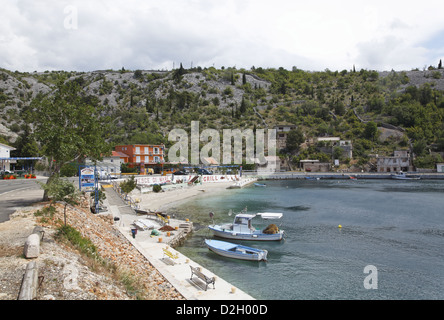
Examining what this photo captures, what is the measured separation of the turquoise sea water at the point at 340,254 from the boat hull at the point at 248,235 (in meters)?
0.55

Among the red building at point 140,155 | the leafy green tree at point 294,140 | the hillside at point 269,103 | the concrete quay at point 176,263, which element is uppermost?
the hillside at point 269,103

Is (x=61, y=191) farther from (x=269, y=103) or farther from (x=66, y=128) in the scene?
(x=269, y=103)

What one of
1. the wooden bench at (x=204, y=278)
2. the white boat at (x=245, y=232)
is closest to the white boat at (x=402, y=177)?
the white boat at (x=245, y=232)

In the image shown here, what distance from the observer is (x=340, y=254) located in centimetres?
2209

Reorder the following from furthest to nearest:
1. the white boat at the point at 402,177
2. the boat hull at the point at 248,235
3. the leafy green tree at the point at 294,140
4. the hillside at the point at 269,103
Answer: the hillside at the point at 269,103, the leafy green tree at the point at 294,140, the white boat at the point at 402,177, the boat hull at the point at 248,235

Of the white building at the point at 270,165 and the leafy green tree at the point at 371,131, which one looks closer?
the white building at the point at 270,165

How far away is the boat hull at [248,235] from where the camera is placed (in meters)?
25.4

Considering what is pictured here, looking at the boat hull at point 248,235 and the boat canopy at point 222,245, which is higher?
the boat canopy at point 222,245

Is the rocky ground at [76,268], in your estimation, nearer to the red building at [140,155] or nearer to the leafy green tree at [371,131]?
the red building at [140,155]

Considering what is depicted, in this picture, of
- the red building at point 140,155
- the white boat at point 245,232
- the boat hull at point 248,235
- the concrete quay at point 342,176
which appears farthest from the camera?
the concrete quay at point 342,176

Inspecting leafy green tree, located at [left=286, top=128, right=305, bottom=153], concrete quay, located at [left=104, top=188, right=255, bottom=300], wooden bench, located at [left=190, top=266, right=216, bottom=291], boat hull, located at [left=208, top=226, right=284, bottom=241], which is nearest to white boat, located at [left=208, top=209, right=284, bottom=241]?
boat hull, located at [left=208, top=226, right=284, bottom=241]

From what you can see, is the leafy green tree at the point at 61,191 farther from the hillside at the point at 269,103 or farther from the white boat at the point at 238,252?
the hillside at the point at 269,103

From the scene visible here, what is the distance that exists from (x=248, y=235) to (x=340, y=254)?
7.36m
